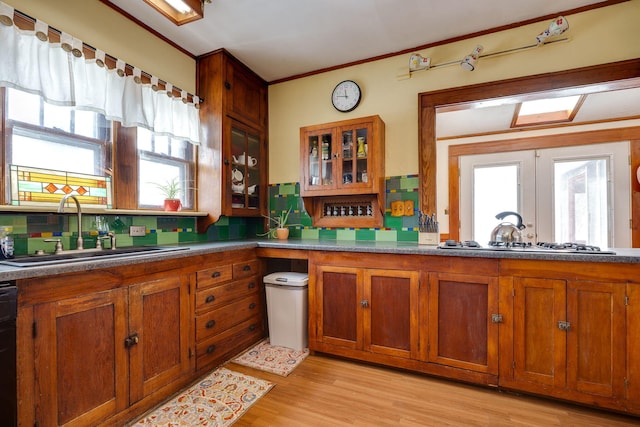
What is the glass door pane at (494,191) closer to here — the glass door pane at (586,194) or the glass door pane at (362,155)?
the glass door pane at (586,194)

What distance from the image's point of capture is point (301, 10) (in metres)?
2.25

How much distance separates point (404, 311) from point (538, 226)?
2.64m

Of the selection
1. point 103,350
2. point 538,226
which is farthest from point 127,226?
point 538,226

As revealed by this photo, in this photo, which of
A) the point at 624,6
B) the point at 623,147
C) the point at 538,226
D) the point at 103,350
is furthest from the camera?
the point at 538,226

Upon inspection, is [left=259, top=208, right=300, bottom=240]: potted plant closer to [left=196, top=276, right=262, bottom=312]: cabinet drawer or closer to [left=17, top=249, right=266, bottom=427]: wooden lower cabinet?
[left=196, top=276, right=262, bottom=312]: cabinet drawer

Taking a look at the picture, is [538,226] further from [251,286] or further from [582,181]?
[251,286]

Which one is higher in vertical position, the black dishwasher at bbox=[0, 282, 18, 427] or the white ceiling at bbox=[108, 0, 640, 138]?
the white ceiling at bbox=[108, 0, 640, 138]

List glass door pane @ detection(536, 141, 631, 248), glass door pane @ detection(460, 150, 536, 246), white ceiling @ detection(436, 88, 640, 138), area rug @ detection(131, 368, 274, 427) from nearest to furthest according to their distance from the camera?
area rug @ detection(131, 368, 274, 427), white ceiling @ detection(436, 88, 640, 138), glass door pane @ detection(536, 141, 631, 248), glass door pane @ detection(460, 150, 536, 246)

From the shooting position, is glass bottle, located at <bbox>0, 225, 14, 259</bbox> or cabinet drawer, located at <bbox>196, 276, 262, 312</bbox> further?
cabinet drawer, located at <bbox>196, 276, 262, 312</bbox>

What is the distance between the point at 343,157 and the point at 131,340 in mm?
2115

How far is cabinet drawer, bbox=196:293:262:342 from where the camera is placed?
6.96ft

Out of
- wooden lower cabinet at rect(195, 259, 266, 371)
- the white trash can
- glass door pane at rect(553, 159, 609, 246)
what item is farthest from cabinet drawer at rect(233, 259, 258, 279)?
glass door pane at rect(553, 159, 609, 246)

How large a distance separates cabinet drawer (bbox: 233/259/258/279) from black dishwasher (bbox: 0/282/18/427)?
1.36 m

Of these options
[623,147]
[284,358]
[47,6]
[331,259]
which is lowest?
[284,358]
